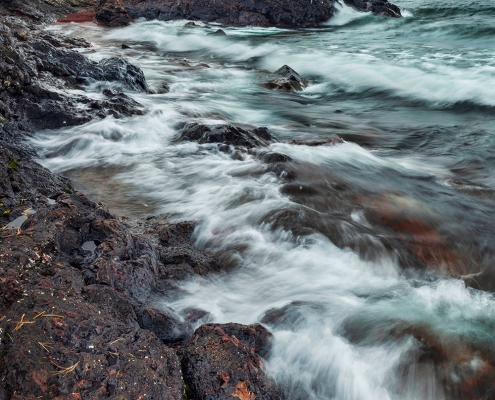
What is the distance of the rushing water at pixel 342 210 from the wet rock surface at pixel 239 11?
12.8 meters

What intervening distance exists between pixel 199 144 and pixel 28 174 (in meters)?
3.16

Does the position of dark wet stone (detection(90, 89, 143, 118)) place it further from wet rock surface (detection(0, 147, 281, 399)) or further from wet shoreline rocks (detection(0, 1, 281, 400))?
wet rock surface (detection(0, 147, 281, 399))

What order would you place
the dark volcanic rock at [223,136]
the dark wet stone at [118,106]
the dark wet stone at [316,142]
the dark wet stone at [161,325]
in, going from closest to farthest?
1. the dark wet stone at [161,325]
2. the dark volcanic rock at [223,136]
3. the dark wet stone at [316,142]
4. the dark wet stone at [118,106]

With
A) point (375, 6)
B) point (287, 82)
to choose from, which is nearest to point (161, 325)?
point (287, 82)

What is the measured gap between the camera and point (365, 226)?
5.16 meters

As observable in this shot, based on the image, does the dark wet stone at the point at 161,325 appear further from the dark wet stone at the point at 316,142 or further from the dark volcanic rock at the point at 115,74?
the dark volcanic rock at the point at 115,74

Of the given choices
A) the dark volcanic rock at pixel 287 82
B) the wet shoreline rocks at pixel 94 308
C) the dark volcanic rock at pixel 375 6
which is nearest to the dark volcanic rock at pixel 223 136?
the wet shoreline rocks at pixel 94 308

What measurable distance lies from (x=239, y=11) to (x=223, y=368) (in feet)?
80.6

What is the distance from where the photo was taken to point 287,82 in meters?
12.2

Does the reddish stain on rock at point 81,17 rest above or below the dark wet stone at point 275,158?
above

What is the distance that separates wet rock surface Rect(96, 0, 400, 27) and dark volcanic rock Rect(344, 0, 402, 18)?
193mm

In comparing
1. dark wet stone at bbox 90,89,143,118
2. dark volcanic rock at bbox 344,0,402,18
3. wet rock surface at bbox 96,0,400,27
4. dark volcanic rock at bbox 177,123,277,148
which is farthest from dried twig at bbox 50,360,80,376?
dark volcanic rock at bbox 344,0,402,18

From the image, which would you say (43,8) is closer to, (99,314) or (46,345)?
(99,314)

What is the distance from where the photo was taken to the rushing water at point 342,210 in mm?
3396
